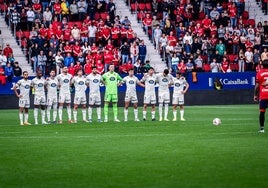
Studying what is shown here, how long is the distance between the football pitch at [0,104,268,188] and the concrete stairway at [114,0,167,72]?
2138 cm

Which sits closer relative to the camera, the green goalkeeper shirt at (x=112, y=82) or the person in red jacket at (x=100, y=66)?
the green goalkeeper shirt at (x=112, y=82)

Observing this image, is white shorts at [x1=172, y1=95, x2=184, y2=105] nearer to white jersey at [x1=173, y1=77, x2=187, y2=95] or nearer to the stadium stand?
white jersey at [x1=173, y1=77, x2=187, y2=95]

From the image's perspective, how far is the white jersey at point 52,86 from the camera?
3941 cm

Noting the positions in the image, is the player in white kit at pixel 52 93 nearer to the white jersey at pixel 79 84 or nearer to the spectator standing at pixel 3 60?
the white jersey at pixel 79 84

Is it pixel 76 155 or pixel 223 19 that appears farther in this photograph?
pixel 223 19

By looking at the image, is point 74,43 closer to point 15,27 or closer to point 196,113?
point 15,27

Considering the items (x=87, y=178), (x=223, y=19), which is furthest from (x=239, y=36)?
(x=87, y=178)

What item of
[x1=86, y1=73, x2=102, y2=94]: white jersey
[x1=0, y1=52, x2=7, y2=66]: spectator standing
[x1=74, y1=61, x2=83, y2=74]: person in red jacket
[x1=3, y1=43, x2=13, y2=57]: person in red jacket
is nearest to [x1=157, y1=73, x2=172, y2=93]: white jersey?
[x1=86, y1=73, x2=102, y2=94]: white jersey

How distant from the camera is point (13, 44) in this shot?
185 ft

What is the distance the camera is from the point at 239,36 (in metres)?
58.4

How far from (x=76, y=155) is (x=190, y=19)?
3825cm

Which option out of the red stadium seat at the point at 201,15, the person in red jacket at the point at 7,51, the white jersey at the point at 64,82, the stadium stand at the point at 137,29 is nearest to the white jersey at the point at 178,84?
the white jersey at the point at 64,82

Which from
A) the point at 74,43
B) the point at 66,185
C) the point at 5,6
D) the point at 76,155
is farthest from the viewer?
the point at 5,6

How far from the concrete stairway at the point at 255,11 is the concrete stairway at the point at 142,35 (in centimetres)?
893
